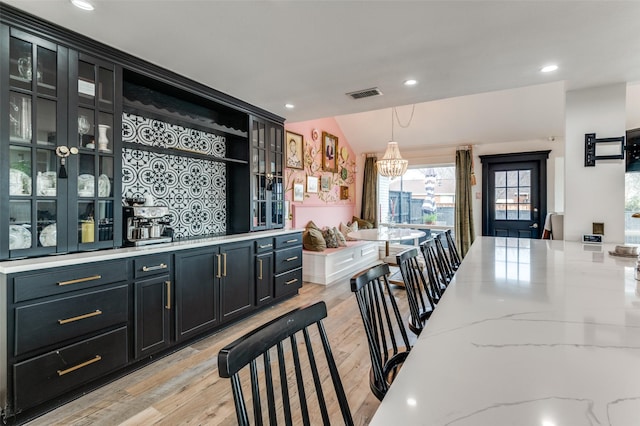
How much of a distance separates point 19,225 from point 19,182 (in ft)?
0.90

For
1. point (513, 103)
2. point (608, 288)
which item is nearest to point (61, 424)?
point (608, 288)

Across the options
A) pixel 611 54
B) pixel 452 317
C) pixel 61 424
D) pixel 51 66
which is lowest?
pixel 61 424

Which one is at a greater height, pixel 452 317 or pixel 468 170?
pixel 468 170

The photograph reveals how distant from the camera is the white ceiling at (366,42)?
1.89 meters

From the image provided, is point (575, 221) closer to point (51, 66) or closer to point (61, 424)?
point (61, 424)

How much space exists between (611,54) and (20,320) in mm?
4460

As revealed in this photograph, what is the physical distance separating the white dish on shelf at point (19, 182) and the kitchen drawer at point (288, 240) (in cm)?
231

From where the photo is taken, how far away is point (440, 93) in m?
3.33

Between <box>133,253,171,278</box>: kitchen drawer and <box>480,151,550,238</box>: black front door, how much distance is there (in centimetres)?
579

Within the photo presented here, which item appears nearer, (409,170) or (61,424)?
(61,424)

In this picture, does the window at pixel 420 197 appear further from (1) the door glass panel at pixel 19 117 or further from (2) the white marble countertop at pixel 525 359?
(1) the door glass panel at pixel 19 117

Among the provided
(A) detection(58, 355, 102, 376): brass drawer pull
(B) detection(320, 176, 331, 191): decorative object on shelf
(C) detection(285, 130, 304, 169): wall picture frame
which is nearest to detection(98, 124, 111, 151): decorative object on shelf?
(A) detection(58, 355, 102, 376): brass drawer pull

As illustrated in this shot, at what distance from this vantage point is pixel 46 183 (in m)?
2.09

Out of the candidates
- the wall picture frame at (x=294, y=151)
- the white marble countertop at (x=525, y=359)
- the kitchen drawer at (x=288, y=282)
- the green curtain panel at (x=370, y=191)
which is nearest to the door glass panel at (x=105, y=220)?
the kitchen drawer at (x=288, y=282)
